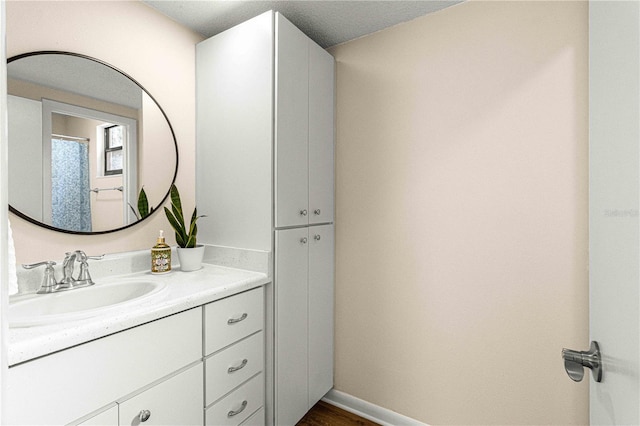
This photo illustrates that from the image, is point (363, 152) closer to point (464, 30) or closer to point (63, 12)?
point (464, 30)

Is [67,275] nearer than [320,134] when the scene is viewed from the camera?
Yes

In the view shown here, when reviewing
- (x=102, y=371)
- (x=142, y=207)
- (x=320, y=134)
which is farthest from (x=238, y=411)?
(x=320, y=134)

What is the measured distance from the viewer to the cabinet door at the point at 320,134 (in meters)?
1.86

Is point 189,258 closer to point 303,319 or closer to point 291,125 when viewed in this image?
point 303,319

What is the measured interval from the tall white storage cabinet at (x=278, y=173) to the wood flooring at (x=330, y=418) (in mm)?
123

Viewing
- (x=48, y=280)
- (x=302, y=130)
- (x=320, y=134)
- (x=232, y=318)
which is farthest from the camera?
(x=320, y=134)

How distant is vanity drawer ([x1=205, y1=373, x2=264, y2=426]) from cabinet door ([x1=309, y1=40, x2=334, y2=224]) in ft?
2.89

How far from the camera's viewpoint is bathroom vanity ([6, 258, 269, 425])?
870mm

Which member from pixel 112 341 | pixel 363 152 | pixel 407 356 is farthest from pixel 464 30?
pixel 112 341

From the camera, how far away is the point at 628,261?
0.45 meters

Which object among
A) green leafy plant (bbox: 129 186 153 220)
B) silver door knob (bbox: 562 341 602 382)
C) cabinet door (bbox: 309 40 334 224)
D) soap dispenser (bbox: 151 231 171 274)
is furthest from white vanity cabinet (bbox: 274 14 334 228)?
silver door knob (bbox: 562 341 602 382)

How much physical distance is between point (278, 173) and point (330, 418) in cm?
150

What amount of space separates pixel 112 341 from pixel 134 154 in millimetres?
1001

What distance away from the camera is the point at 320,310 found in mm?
1966
